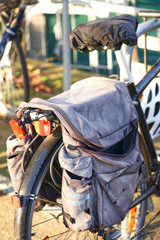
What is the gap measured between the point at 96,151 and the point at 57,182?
35cm

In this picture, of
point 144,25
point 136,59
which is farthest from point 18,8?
point 144,25

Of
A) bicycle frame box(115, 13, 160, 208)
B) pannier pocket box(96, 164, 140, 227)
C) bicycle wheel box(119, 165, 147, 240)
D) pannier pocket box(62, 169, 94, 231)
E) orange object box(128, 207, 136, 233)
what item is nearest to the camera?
pannier pocket box(62, 169, 94, 231)

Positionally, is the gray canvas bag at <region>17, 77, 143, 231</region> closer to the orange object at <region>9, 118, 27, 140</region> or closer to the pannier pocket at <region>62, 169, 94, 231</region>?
the pannier pocket at <region>62, 169, 94, 231</region>

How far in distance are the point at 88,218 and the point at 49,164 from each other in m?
0.36

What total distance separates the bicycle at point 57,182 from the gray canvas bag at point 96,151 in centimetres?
15

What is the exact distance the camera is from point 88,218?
2.28 metres

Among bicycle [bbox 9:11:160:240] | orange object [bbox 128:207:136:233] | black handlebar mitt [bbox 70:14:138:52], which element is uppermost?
black handlebar mitt [bbox 70:14:138:52]

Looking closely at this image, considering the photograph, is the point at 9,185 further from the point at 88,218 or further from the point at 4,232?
the point at 88,218

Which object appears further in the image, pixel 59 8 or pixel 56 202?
pixel 59 8

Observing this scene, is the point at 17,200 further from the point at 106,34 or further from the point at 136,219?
the point at 136,219

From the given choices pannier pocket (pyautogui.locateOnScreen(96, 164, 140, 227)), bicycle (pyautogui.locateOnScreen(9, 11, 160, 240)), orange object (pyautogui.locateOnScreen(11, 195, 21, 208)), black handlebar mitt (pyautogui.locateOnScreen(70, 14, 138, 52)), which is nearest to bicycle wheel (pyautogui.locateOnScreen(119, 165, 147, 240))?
bicycle (pyautogui.locateOnScreen(9, 11, 160, 240))

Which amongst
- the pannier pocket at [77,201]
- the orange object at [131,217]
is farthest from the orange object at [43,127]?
the orange object at [131,217]

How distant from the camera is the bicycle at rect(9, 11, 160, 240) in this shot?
91.0 inches

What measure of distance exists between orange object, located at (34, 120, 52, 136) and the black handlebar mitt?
708 millimetres
